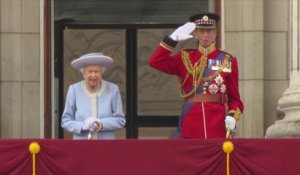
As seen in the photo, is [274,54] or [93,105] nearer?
[93,105]

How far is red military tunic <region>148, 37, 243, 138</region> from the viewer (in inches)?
427

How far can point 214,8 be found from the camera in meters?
14.5

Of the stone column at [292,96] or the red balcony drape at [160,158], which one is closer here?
the red balcony drape at [160,158]

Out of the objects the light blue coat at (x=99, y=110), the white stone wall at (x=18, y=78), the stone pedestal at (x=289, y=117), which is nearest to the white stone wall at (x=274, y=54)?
the stone pedestal at (x=289, y=117)

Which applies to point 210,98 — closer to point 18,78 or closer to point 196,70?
point 196,70

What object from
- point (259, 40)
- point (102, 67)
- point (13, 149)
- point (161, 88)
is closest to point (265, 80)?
point (259, 40)

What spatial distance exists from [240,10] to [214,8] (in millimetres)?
452

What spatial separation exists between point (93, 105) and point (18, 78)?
330 centimetres

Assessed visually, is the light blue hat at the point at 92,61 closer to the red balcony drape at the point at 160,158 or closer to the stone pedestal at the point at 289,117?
the red balcony drape at the point at 160,158

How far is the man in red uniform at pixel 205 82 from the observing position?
1085 centimetres

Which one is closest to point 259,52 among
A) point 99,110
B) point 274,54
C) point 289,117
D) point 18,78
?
point 274,54

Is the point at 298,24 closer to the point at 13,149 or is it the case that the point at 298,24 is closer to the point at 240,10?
the point at 240,10

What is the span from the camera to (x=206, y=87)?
10.9 metres

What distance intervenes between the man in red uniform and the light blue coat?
0.50 meters
